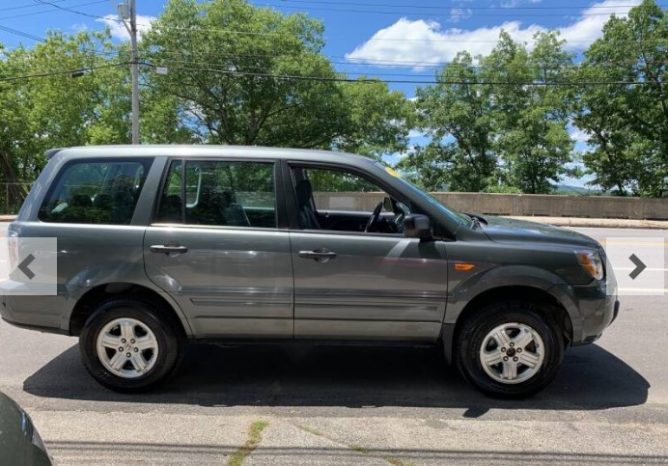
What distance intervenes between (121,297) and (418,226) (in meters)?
2.23

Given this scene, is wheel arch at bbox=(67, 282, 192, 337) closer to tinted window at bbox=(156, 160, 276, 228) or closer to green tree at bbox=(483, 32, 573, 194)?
tinted window at bbox=(156, 160, 276, 228)

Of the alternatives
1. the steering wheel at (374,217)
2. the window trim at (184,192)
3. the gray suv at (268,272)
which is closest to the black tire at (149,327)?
the gray suv at (268,272)

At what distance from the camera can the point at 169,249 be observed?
403 cm

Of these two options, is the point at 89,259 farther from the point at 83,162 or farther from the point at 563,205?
the point at 563,205

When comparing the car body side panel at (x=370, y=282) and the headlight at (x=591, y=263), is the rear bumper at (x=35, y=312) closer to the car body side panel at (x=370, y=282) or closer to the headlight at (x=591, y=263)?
the car body side panel at (x=370, y=282)

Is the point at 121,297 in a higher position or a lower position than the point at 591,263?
lower

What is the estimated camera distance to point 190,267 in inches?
160

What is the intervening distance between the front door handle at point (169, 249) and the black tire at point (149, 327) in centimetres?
43

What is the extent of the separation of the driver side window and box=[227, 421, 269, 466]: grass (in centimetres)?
139

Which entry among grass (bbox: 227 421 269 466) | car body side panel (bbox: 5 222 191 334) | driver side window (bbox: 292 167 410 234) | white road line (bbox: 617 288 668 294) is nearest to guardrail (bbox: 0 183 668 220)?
white road line (bbox: 617 288 668 294)

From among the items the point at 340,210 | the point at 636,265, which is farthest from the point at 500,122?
the point at 340,210

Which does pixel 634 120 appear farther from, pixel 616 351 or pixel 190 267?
pixel 190 267

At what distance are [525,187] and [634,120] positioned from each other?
255 inches

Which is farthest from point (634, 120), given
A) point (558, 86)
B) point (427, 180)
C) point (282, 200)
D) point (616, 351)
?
point (282, 200)
